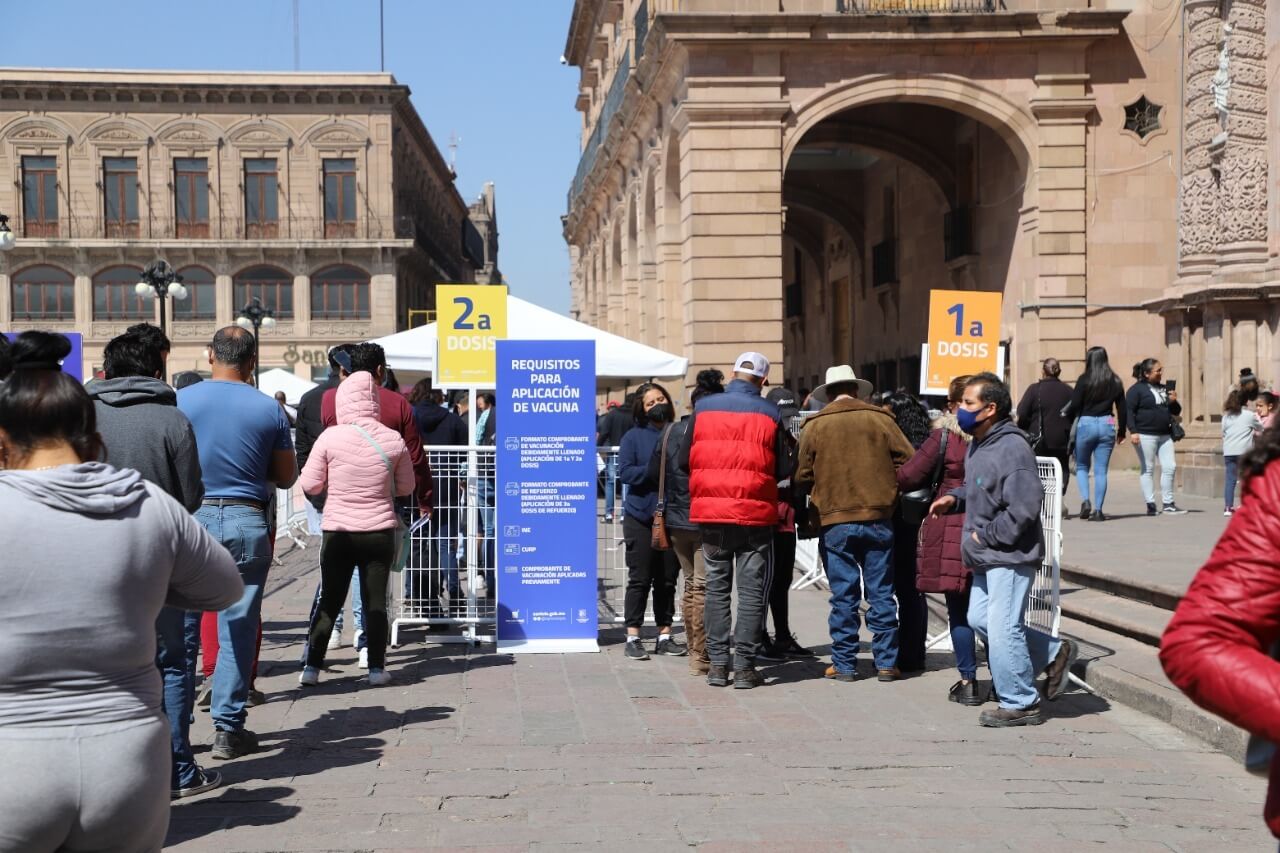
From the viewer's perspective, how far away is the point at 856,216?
35.5 m

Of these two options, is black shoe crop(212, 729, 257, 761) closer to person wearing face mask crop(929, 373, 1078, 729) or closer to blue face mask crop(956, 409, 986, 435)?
person wearing face mask crop(929, 373, 1078, 729)

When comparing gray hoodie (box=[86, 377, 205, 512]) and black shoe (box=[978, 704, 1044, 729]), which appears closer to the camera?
gray hoodie (box=[86, 377, 205, 512])

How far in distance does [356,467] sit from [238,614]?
1.75 meters

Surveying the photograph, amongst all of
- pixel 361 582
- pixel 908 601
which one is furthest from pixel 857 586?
pixel 361 582

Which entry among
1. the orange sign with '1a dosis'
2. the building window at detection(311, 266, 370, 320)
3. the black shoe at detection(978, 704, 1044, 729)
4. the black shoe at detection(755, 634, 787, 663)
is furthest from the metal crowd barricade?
the building window at detection(311, 266, 370, 320)

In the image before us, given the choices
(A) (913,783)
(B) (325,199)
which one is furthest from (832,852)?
(B) (325,199)

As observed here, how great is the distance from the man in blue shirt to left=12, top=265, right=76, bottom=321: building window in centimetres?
5700

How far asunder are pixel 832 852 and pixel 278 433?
345cm

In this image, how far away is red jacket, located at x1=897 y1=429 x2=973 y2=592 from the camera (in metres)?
7.77

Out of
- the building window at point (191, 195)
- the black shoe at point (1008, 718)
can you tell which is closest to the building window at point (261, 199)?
the building window at point (191, 195)

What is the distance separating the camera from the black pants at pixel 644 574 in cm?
955

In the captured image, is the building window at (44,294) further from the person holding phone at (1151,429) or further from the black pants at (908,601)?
the black pants at (908,601)

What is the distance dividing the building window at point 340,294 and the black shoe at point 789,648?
53255mm

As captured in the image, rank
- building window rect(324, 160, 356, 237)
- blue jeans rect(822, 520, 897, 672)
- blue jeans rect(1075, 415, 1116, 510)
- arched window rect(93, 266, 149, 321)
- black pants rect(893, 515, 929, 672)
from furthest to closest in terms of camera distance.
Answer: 1. building window rect(324, 160, 356, 237)
2. arched window rect(93, 266, 149, 321)
3. blue jeans rect(1075, 415, 1116, 510)
4. black pants rect(893, 515, 929, 672)
5. blue jeans rect(822, 520, 897, 672)
